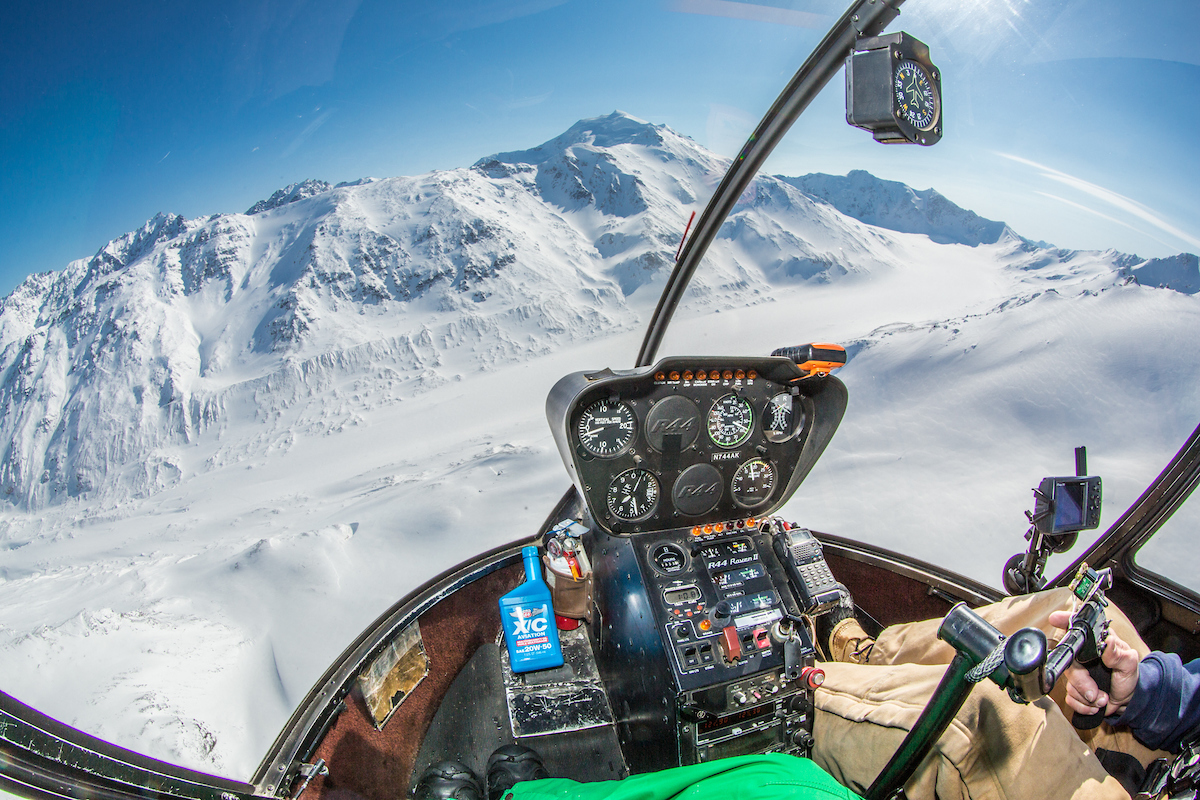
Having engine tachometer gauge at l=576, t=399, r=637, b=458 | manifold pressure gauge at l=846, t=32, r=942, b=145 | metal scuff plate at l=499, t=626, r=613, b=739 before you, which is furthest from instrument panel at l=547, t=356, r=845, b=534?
manifold pressure gauge at l=846, t=32, r=942, b=145

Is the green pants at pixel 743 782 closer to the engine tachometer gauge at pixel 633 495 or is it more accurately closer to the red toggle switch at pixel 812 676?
the red toggle switch at pixel 812 676

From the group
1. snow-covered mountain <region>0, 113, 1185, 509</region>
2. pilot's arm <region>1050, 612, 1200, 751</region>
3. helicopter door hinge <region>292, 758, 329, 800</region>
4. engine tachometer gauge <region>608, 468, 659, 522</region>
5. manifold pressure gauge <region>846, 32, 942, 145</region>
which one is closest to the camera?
pilot's arm <region>1050, 612, 1200, 751</region>

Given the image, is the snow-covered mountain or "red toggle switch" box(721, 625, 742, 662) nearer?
"red toggle switch" box(721, 625, 742, 662)

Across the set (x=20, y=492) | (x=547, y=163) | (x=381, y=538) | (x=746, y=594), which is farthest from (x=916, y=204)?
(x=547, y=163)

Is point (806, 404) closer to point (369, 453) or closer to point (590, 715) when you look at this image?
point (590, 715)

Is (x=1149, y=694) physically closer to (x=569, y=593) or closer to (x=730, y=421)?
(x=730, y=421)

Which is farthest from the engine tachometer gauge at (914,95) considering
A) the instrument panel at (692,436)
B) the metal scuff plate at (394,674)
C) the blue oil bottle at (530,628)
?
the metal scuff plate at (394,674)

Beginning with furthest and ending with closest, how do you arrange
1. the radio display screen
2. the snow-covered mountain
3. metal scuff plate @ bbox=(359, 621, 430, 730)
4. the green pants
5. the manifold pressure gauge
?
the snow-covered mountain
metal scuff plate @ bbox=(359, 621, 430, 730)
the radio display screen
the manifold pressure gauge
the green pants

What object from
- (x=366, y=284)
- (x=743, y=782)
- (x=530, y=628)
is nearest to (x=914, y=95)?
(x=743, y=782)

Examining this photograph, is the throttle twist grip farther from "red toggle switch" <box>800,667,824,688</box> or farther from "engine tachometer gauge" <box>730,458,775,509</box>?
"engine tachometer gauge" <box>730,458,775,509</box>

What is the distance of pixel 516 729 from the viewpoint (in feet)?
6.93

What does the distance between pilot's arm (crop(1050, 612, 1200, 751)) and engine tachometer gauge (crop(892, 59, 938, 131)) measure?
1.31 m

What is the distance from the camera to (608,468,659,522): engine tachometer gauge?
224cm

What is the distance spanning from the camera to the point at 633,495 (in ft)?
7.43
